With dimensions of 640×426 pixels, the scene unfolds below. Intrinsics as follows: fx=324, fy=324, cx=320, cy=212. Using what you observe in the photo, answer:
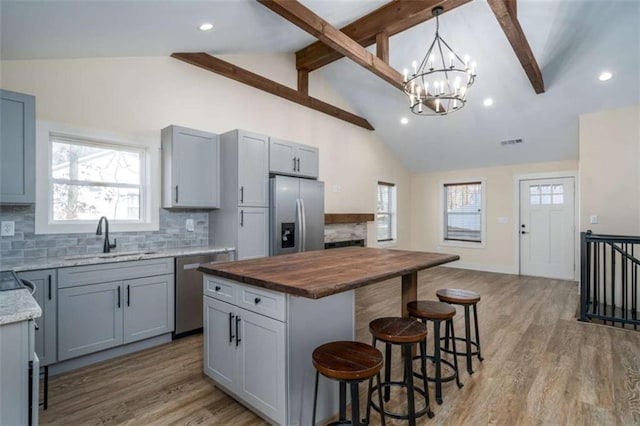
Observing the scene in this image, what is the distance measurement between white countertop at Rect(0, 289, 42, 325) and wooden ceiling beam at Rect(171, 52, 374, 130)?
3107mm

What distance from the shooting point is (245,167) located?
12.7ft

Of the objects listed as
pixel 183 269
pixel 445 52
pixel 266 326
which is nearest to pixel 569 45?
pixel 445 52

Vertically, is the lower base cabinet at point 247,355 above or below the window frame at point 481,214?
below

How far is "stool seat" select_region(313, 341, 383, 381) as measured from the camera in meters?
1.50

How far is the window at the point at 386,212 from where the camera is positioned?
7.34 metres

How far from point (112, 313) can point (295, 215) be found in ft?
7.48

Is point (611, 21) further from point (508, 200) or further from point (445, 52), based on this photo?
point (508, 200)

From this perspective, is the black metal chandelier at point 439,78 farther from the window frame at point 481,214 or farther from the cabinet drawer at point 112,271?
the cabinet drawer at point 112,271

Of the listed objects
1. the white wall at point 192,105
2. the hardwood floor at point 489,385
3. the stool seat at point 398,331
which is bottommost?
the hardwood floor at point 489,385

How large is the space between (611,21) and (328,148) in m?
4.06

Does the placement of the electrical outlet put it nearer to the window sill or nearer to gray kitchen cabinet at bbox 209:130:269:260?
gray kitchen cabinet at bbox 209:130:269:260

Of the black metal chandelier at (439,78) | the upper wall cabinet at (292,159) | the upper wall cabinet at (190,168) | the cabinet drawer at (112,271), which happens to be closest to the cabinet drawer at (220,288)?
the cabinet drawer at (112,271)

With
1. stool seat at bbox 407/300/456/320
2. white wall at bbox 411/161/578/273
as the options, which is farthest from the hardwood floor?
white wall at bbox 411/161/578/273

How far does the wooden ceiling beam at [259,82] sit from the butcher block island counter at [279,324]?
2.90 metres
